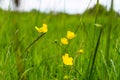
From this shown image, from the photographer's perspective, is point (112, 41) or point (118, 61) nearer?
point (118, 61)

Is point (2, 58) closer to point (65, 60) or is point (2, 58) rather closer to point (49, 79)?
point (49, 79)

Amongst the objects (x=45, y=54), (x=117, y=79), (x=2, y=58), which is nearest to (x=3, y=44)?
(x=45, y=54)

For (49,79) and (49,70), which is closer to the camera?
(49,79)

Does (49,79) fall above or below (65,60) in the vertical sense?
below

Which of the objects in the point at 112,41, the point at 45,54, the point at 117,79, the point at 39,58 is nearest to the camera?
the point at 117,79

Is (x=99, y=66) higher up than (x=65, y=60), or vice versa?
(x=65, y=60)

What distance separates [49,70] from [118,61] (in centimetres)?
42

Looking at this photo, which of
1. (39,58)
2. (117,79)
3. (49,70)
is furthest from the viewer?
(39,58)

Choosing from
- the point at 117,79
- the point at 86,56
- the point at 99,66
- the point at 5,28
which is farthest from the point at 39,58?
the point at 5,28

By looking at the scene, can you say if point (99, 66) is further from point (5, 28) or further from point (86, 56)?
point (5, 28)

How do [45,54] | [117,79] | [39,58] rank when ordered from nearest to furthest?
1. [117,79]
2. [39,58]
3. [45,54]

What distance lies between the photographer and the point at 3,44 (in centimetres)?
297

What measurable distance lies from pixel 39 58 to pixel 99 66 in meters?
0.46

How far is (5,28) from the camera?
384 centimetres
